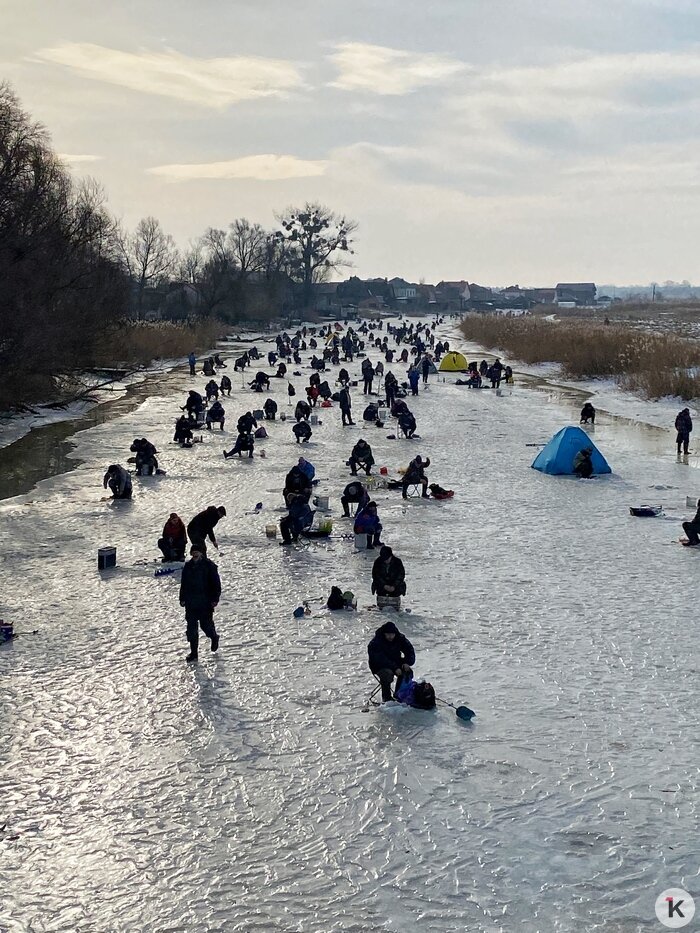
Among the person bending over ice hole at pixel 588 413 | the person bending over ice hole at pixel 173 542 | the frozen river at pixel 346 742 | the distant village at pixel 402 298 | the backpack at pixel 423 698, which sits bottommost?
the frozen river at pixel 346 742

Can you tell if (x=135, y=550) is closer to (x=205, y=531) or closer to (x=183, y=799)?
(x=205, y=531)

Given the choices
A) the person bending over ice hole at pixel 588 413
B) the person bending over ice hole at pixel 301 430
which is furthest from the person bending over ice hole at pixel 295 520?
the person bending over ice hole at pixel 588 413

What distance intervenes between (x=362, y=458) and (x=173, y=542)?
792cm

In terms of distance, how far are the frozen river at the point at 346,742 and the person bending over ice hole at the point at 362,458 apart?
4.66 m

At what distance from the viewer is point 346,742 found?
30.2 ft

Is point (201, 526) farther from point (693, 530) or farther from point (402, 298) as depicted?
point (402, 298)

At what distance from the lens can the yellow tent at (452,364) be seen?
182ft

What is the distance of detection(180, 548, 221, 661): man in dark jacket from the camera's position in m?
11.0

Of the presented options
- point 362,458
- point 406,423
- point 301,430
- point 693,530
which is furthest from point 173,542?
point 406,423

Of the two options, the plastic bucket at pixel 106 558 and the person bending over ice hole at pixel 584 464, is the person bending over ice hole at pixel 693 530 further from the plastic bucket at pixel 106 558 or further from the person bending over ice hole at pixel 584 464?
the plastic bucket at pixel 106 558

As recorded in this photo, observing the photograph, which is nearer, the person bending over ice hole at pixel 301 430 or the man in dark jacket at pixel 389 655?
the man in dark jacket at pixel 389 655

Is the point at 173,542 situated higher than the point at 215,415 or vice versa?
the point at 215,415

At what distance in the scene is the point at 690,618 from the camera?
12.8 metres

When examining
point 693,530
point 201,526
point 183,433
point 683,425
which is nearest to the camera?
point 201,526
